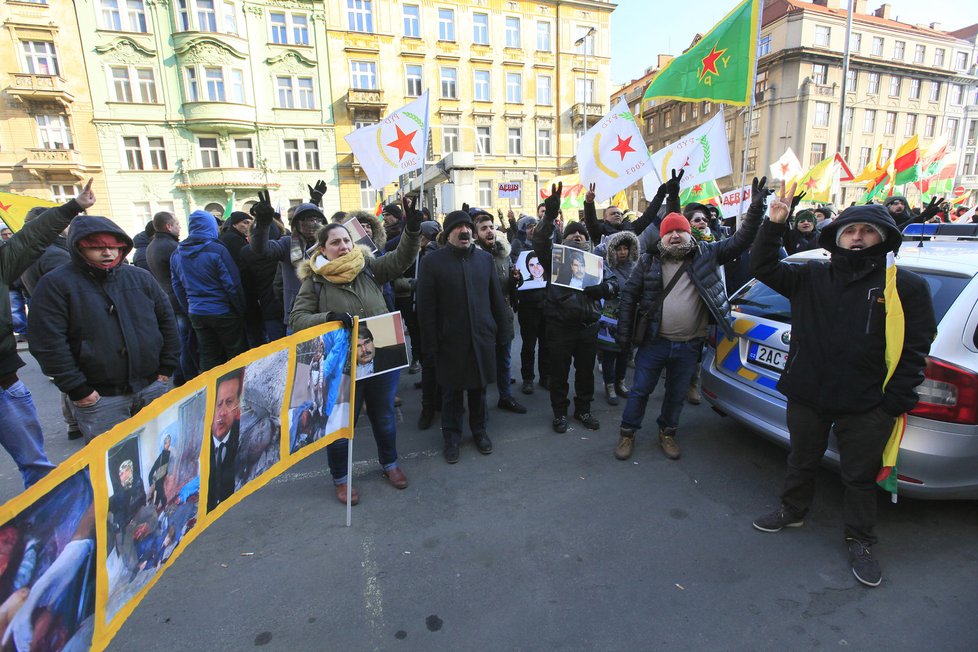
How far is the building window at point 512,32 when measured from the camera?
1241 inches

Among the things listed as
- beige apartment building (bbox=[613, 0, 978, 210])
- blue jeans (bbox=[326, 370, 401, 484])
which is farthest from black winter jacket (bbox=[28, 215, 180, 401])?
beige apartment building (bbox=[613, 0, 978, 210])

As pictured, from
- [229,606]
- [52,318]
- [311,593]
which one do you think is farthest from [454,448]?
[52,318]

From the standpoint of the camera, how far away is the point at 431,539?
9.46 feet

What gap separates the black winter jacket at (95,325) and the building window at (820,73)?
50413 mm

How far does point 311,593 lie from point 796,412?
111 inches

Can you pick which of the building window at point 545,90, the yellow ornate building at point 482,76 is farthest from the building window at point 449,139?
the building window at point 545,90

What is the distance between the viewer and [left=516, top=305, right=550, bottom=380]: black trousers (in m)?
5.30

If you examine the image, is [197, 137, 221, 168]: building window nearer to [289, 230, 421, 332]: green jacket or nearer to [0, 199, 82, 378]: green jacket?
[0, 199, 82, 378]: green jacket

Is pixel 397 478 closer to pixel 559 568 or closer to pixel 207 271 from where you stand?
pixel 559 568

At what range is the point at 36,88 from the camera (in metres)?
23.5

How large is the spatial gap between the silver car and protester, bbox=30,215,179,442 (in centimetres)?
394

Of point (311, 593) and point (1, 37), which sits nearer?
point (311, 593)

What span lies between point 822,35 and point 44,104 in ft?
178

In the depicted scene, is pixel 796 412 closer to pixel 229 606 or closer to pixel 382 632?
pixel 382 632
